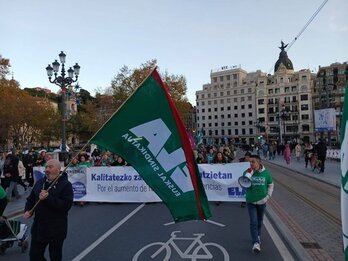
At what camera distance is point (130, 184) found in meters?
12.5

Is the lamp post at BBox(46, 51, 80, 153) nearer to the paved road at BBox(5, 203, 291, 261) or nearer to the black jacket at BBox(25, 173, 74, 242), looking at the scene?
the paved road at BBox(5, 203, 291, 261)

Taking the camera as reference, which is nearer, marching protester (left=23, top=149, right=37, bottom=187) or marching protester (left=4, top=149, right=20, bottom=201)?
marching protester (left=4, top=149, right=20, bottom=201)

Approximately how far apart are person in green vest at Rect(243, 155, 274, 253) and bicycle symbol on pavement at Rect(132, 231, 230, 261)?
22.9 inches

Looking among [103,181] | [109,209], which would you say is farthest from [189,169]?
[103,181]

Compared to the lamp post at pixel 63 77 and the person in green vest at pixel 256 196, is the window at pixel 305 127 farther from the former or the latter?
the person in green vest at pixel 256 196

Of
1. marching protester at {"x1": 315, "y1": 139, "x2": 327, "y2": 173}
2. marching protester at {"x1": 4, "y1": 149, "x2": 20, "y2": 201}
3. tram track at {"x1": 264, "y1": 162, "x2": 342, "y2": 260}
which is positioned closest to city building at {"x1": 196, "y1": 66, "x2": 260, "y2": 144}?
marching protester at {"x1": 315, "y1": 139, "x2": 327, "y2": 173}

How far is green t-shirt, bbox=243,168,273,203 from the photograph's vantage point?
6.71 metres

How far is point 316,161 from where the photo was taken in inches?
933

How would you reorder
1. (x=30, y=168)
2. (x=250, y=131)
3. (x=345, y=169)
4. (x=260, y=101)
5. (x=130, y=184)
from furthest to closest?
(x=250, y=131)
(x=260, y=101)
(x=30, y=168)
(x=130, y=184)
(x=345, y=169)

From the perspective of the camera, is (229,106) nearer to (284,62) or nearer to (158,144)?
(284,62)

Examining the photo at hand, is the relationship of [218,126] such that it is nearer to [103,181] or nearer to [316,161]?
[316,161]

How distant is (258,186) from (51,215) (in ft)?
11.7

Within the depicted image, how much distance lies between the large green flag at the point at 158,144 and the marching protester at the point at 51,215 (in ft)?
2.29

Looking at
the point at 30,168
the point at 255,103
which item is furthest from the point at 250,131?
the point at 30,168
